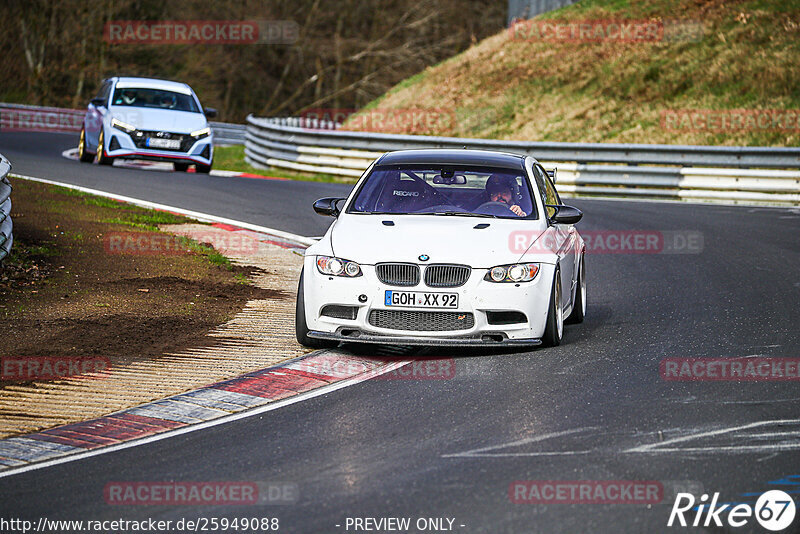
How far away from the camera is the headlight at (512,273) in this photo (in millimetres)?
8883

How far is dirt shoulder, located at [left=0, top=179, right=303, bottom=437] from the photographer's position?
7949 mm

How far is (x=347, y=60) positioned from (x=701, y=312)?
45177mm

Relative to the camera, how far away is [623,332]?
10094 mm

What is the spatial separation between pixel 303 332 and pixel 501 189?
219 cm

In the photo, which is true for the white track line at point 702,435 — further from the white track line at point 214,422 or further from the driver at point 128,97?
the driver at point 128,97

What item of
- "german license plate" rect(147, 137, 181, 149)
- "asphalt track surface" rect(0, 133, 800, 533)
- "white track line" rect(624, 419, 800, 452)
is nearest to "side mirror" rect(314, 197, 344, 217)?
"asphalt track surface" rect(0, 133, 800, 533)

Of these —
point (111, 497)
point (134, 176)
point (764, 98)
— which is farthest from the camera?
point (764, 98)

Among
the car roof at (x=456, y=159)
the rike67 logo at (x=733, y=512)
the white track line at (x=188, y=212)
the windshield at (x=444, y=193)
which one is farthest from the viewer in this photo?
the white track line at (x=188, y=212)

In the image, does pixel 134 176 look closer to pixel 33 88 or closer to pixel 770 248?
pixel 770 248

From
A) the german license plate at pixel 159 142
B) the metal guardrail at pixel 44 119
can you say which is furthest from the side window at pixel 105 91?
the metal guardrail at pixel 44 119

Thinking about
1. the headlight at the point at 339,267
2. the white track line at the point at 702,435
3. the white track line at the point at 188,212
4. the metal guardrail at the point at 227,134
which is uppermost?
the headlight at the point at 339,267

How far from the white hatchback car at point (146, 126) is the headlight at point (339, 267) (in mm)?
15240

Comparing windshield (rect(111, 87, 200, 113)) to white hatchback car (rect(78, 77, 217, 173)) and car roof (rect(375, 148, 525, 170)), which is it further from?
car roof (rect(375, 148, 525, 170))

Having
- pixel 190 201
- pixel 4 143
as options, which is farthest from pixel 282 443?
pixel 4 143
